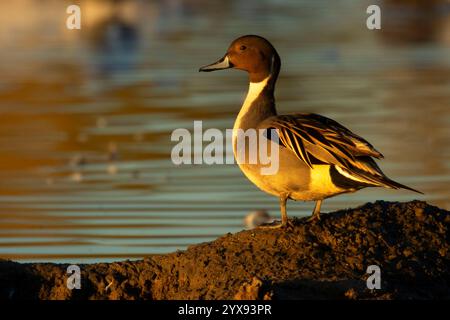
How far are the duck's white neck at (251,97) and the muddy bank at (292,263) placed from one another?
717mm

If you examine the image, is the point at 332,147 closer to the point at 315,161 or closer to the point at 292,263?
the point at 315,161

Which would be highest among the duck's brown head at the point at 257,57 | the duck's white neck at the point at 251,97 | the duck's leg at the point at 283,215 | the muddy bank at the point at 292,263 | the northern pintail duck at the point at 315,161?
the duck's brown head at the point at 257,57

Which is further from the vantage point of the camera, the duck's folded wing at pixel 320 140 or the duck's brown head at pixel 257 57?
the duck's brown head at pixel 257 57

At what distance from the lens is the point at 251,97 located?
779 cm

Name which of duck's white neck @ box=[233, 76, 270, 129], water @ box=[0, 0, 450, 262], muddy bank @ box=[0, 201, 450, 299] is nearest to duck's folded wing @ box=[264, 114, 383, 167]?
duck's white neck @ box=[233, 76, 270, 129]

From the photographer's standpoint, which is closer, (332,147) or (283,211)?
(332,147)

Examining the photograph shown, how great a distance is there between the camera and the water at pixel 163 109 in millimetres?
10148

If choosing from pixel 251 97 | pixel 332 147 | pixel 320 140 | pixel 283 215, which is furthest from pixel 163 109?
pixel 332 147

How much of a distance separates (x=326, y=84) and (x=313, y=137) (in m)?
10.6

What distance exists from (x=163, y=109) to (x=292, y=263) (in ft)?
29.9

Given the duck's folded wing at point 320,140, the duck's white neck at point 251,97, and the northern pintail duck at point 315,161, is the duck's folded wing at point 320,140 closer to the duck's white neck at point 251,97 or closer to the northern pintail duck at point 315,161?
the northern pintail duck at point 315,161

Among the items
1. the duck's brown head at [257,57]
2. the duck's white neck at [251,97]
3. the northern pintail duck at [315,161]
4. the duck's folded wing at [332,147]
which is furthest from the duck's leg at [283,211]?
the duck's brown head at [257,57]
